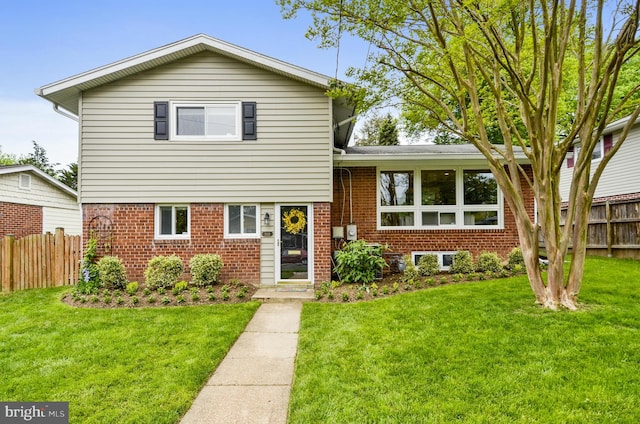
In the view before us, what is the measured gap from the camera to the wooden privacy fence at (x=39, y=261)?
8016 mm

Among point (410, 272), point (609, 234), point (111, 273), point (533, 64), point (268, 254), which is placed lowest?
point (410, 272)

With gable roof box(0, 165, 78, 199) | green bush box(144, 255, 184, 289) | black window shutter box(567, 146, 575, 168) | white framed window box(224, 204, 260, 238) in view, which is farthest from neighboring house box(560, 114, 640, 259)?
gable roof box(0, 165, 78, 199)

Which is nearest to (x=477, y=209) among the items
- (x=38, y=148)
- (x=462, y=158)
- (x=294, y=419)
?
(x=462, y=158)

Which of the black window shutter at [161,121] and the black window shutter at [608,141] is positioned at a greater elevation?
the black window shutter at [608,141]

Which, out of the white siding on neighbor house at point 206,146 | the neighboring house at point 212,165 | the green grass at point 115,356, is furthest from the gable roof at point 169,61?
the green grass at point 115,356

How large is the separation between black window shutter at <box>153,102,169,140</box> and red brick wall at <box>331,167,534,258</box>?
443 cm

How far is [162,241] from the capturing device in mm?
7945

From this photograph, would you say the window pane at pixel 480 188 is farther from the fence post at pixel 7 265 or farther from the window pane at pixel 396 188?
the fence post at pixel 7 265

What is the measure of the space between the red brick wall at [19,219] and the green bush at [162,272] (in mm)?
9200

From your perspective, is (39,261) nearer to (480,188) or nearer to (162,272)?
(162,272)

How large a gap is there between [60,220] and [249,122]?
12.8m

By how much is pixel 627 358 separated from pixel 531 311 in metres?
1.53

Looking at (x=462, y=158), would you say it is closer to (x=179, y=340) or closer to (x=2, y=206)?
(x=179, y=340)

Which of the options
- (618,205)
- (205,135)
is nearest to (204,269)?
(205,135)
